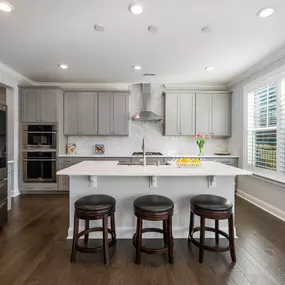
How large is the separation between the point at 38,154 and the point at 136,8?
369 centimetres

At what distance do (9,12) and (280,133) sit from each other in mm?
4252

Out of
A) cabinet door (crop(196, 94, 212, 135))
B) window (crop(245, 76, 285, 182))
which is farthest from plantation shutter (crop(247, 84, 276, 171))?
cabinet door (crop(196, 94, 212, 135))

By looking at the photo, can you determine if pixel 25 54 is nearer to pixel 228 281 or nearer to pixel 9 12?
pixel 9 12

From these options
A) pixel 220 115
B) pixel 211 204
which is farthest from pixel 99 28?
pixel 220 115

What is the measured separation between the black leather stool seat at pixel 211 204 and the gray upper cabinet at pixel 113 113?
2998 millimetres

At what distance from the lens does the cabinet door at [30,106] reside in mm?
4496

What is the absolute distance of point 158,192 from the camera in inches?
101

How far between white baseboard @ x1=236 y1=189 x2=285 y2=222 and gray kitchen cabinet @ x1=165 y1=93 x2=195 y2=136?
1807 millimetres

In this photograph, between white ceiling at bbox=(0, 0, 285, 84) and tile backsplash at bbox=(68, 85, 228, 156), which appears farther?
tile backsplash at bbox=(68, 85, 228, 156)

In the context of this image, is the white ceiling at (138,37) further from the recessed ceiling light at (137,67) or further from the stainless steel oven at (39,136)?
the stainless steel oven at (39,136)

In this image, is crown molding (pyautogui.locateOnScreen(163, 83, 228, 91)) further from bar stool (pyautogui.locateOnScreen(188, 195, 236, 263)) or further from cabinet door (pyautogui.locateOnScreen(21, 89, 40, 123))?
bar stool (pyautogui.locateOnScreen(188, 195, 236, 263))

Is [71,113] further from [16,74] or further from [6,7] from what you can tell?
[6,7]

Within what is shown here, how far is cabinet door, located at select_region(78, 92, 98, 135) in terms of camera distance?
483 centimetres

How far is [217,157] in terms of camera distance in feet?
15.2
